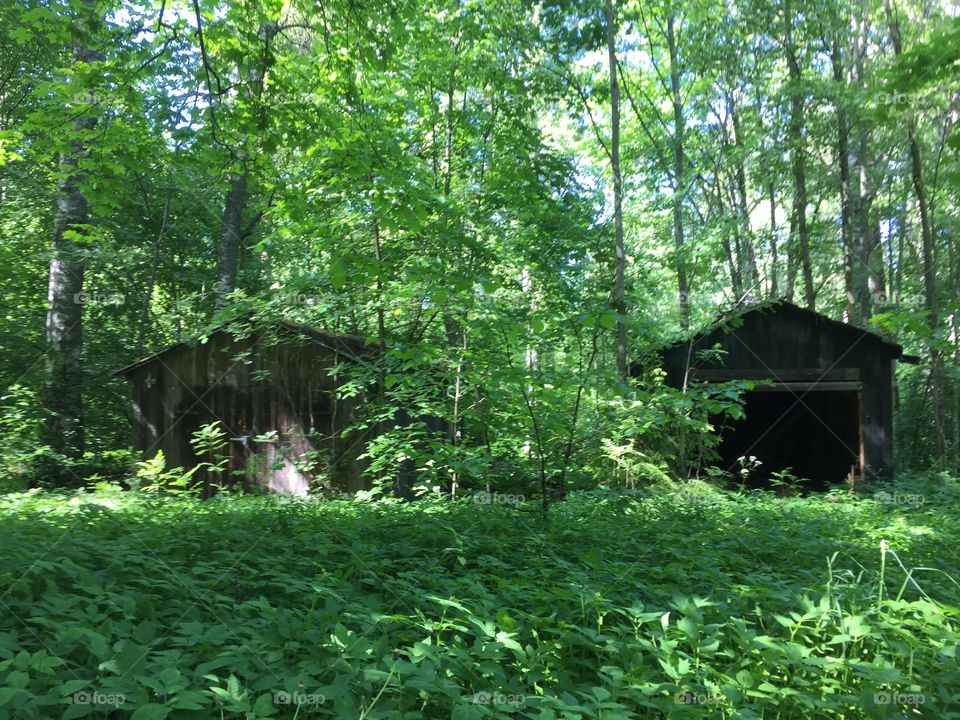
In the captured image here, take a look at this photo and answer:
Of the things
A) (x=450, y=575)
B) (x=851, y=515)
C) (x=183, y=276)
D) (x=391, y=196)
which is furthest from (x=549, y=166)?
(x=183, y=276)

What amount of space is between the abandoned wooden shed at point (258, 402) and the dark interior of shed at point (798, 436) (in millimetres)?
11072

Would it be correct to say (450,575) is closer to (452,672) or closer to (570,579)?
(570,579)

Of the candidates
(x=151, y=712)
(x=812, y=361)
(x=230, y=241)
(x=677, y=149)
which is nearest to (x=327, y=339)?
(x=230, y=241)

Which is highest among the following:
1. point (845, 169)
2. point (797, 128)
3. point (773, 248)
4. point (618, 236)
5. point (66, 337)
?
point (797, 128)

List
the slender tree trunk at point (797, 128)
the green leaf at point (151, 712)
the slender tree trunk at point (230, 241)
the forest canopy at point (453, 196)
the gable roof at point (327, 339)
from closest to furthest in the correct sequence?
1. the green leaf at point (151, 712)
2. the forest canopy at point (453, 196)
3. the gable roof at point (327, 339)
4. the slender tree trunk at point (230, 241)
5. the slender tree trunk at point (797, 128)

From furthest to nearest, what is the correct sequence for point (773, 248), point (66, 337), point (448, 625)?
1. point (773, 248)
2. point (66, 337)
3. point (448, 625)

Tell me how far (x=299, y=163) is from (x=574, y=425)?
367 inches

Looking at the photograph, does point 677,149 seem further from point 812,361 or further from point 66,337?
point 66,337

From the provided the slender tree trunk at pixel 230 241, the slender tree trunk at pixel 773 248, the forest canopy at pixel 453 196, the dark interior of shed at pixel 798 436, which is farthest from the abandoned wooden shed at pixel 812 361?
the slender tree trunk at pixel 230 241

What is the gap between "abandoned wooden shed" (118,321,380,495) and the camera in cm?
1358

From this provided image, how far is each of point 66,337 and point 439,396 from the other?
28.5 ft

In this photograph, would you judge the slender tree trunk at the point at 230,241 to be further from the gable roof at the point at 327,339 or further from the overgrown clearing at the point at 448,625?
the overgrown clearing at the point at 448,625

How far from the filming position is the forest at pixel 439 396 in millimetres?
3572

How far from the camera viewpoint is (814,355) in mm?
16859
